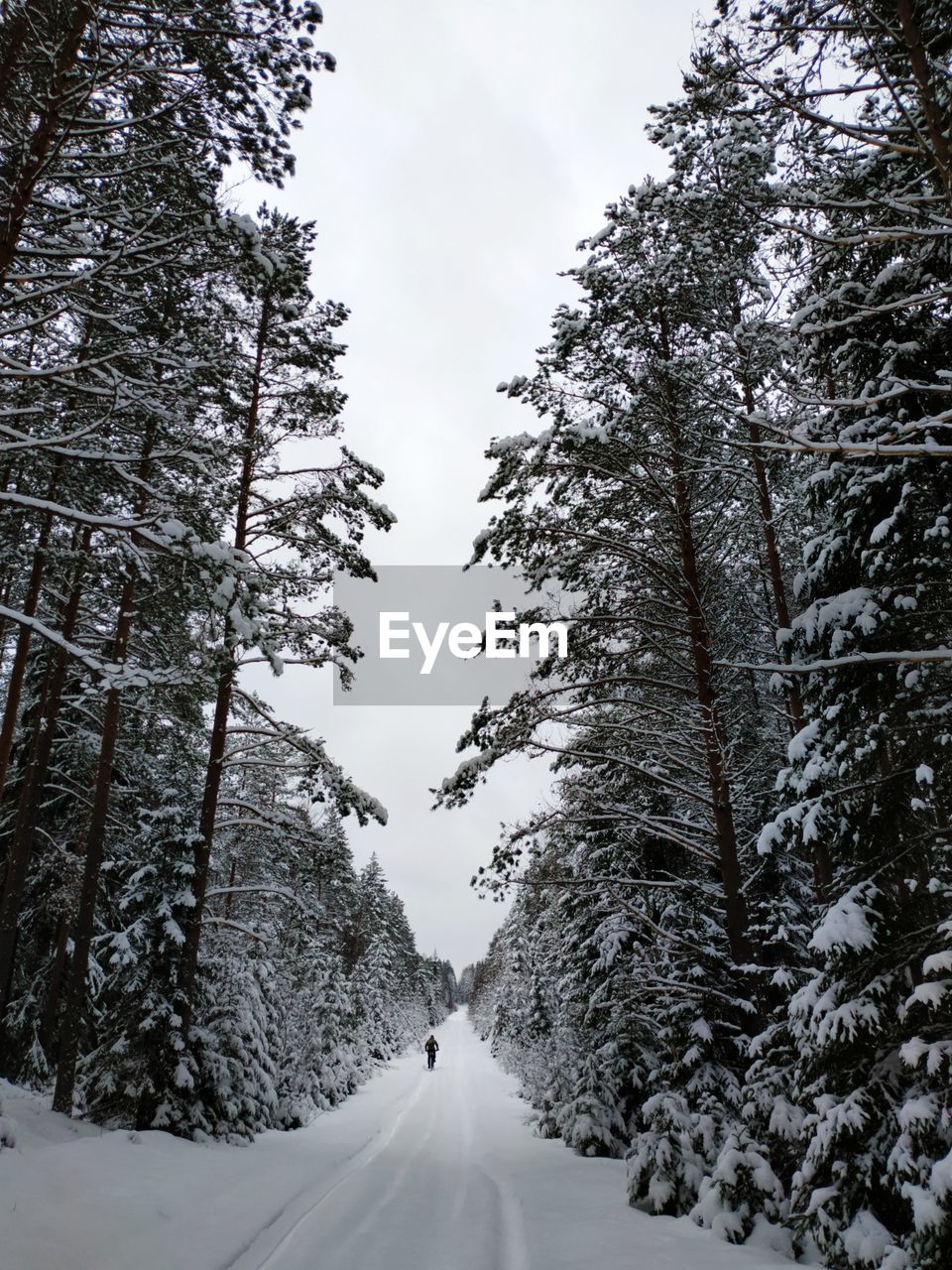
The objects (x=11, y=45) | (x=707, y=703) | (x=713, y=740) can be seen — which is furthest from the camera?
(x=707, y=703)

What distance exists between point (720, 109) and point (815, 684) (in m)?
5.50

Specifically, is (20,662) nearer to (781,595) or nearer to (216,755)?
(216,755)

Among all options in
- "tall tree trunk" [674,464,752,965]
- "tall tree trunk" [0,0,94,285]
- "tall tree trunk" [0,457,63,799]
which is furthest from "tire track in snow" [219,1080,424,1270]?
"tall tree trunk" [0,0,94,285]

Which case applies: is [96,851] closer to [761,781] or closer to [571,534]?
[571,534]

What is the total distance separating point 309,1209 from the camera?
8.45m

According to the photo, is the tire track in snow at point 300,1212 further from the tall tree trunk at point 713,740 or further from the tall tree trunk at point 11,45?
the tall tree trunk at point 11,45

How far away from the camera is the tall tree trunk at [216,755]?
38.1ft

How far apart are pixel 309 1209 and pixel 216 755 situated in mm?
6459

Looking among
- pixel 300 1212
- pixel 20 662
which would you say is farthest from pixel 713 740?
pixel 20 662

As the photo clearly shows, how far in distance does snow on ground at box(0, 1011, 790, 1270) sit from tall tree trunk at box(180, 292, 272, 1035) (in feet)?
7.81

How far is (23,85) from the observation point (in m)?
5.52

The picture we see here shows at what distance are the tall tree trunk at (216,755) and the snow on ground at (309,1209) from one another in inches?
93.7

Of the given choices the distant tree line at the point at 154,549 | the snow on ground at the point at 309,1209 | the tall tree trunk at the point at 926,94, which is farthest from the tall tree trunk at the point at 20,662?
the tall tree trunk at the point at 926,94

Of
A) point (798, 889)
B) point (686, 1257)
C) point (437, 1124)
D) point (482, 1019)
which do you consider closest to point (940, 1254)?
point (686, 1257)
